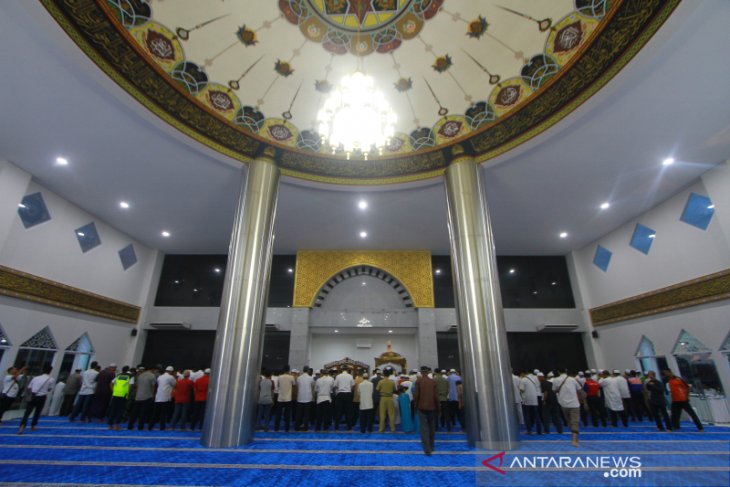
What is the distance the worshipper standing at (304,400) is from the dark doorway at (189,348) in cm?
415

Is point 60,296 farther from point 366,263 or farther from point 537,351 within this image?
point 537,351

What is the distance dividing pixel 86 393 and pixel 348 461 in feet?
17.5

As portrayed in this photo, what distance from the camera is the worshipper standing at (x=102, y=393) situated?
5.99m

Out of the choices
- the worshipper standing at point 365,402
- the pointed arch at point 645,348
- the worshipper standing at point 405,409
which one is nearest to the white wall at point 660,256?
the pointed arch at point 645,348

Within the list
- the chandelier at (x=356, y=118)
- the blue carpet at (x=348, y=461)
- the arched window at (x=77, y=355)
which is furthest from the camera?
the arched window at (x=77, y=355)

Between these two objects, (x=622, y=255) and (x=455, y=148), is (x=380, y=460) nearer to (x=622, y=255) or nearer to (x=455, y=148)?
(x=455, y=148)

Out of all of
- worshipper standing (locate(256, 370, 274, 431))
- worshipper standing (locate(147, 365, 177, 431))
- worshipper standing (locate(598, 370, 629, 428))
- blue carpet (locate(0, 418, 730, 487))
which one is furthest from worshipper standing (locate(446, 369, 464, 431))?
worshipper standing (locate(147, 365, 177, 431))

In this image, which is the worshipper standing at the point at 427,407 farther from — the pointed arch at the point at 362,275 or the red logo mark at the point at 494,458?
the pointed arch at the point at 362,275

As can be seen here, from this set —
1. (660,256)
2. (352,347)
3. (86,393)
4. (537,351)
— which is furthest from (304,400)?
(660,256)

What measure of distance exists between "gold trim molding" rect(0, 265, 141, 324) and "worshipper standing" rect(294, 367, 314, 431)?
5.40m

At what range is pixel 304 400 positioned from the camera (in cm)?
545

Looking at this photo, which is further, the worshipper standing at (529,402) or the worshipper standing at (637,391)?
the worshipper standing at (637,391)

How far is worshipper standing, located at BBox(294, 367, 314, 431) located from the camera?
5445mm

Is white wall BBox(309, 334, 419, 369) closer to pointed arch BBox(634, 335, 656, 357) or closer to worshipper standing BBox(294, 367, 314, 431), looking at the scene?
worshipper standing BBox(294, 367, 314, 431)
